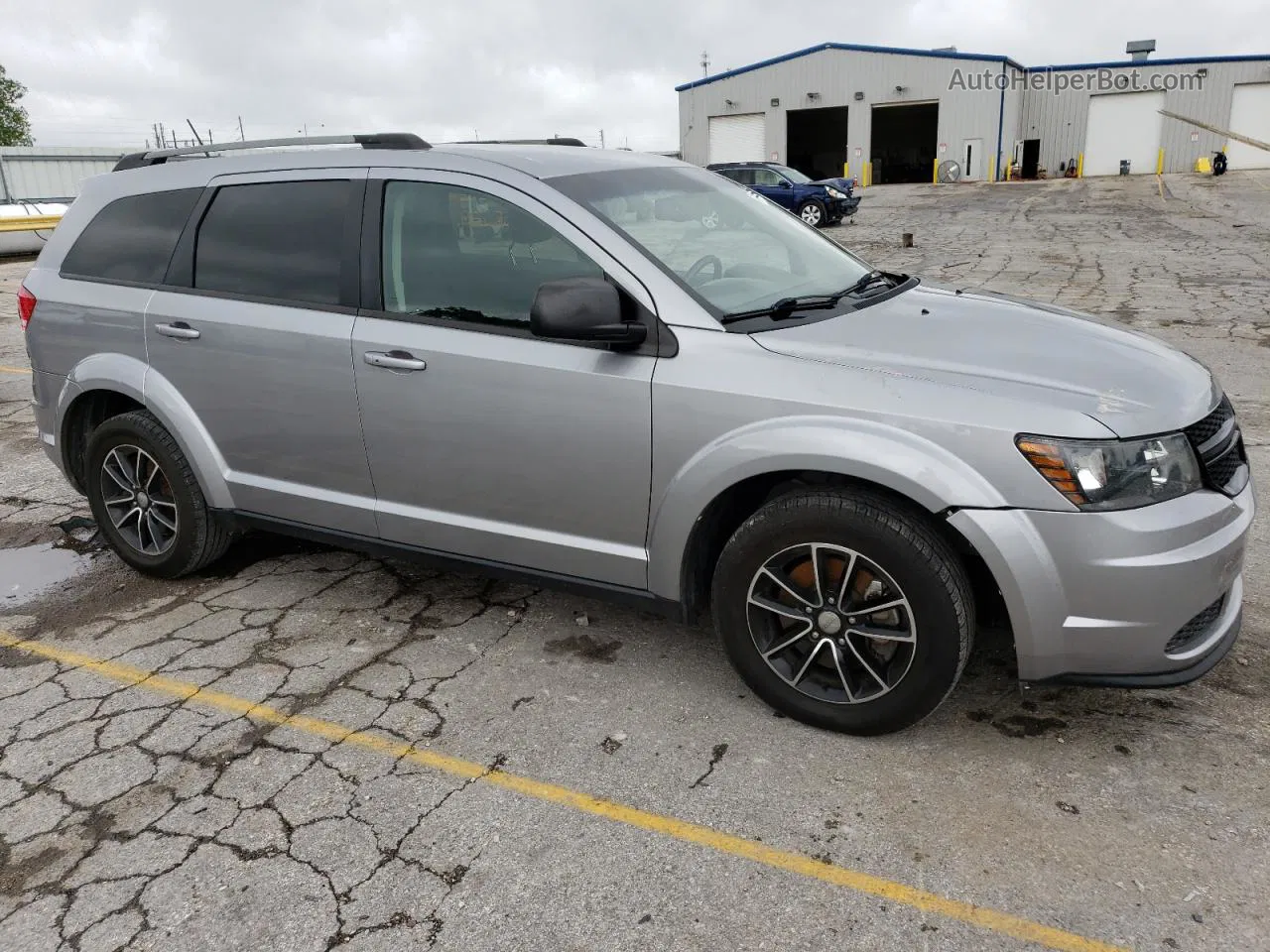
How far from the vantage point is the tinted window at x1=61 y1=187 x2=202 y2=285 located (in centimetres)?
415

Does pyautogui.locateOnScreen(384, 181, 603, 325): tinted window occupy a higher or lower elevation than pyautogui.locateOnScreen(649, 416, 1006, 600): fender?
higher

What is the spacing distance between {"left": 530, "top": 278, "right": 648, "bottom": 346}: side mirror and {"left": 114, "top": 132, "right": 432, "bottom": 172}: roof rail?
3.80 ft

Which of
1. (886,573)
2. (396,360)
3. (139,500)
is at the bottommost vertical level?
(139,500)

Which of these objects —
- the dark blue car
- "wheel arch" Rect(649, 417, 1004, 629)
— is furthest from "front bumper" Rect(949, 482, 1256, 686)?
the dark blue car

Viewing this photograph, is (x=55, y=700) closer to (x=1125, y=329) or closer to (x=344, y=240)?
(x=344, y=240)

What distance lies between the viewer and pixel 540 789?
2.88 metres

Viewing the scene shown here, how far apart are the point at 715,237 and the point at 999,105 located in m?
39.9

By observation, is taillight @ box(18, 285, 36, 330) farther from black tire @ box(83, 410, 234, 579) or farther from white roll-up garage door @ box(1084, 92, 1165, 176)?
white roll-up garage door @ box(1084, 92, 1165, 176)

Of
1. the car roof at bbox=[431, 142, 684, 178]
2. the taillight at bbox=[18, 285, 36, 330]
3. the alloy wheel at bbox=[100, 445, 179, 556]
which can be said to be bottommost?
the alloy wheel at bbox=[100, 445, 179, 556]

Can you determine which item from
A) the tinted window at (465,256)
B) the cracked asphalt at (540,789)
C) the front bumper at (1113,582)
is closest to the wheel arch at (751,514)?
the front bumper at (1113,582)

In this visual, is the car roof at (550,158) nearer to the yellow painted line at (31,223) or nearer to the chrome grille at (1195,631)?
the chrome grille at (1195,631)

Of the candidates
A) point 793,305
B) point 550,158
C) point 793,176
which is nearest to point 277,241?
point 550,158

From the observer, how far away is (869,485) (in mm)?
2879

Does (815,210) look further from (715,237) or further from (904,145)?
(904,145)
